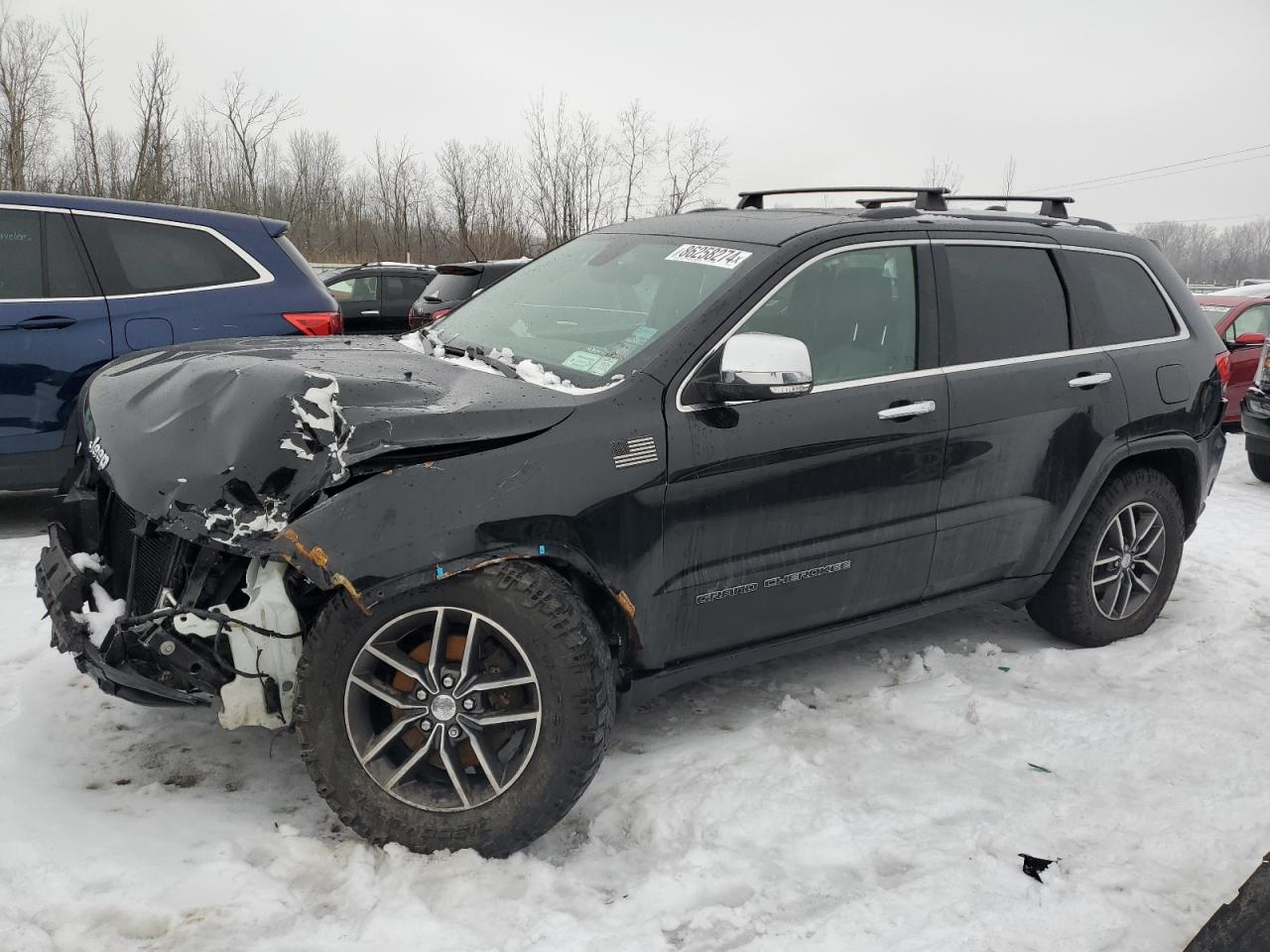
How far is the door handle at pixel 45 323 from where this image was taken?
5328 millimetres

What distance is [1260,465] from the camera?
8805mm

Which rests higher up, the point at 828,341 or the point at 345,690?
the point at 828,341

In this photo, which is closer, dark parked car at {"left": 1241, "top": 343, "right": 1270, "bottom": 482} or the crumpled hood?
the crumpled hood

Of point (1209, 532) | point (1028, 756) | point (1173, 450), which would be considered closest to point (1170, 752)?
point (1028, 756)

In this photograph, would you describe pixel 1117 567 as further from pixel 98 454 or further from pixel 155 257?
pixel 155 257

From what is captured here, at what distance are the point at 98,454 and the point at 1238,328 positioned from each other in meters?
12.1

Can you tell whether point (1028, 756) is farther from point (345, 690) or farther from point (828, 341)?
point (345, 690)

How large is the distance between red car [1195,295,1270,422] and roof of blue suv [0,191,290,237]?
9569mm

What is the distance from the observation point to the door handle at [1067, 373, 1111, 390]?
416cm

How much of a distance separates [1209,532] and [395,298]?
11800 mm

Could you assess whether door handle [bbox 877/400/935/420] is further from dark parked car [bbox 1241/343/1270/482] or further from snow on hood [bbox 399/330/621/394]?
dark parked car [bbox 1241/343/1270/482]

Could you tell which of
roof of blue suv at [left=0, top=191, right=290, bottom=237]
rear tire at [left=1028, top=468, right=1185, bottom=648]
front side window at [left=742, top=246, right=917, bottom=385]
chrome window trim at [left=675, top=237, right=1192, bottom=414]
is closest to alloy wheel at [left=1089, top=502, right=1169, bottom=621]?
rear tire at [left=1028, top=468, right=1185, bottom=648]

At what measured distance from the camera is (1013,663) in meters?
4.37

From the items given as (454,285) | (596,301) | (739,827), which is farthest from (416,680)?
(454,285)
